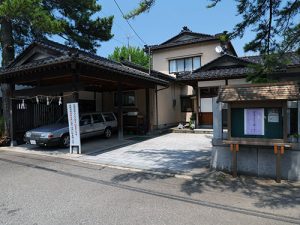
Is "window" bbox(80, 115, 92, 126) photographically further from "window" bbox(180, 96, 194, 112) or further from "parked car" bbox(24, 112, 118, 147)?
"window" bbox(180, 96, 194, 112)

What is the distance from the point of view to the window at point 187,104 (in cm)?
1920

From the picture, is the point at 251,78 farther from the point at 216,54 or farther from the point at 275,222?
the point at 216,54

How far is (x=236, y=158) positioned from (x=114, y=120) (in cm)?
950

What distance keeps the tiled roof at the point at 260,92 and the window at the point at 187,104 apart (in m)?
12.8

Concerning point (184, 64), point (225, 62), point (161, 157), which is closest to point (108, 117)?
point (161, 157)

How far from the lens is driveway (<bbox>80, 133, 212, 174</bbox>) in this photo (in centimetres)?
743

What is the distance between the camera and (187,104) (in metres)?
19.6

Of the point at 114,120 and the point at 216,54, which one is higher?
the point at 216,54

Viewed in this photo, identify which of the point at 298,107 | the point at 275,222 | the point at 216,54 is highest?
the point at 216,54

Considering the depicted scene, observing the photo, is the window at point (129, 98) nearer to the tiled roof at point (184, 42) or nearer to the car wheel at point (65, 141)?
the tiled roof at point (184, 42)

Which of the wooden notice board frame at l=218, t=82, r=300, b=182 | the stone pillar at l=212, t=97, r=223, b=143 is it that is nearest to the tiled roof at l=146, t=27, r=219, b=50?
the stone pillar at l=212, t=97, r=223, b=143

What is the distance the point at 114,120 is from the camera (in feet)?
48.5

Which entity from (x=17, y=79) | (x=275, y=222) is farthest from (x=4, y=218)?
(x=17, y=79)

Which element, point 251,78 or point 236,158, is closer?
point 236,158
